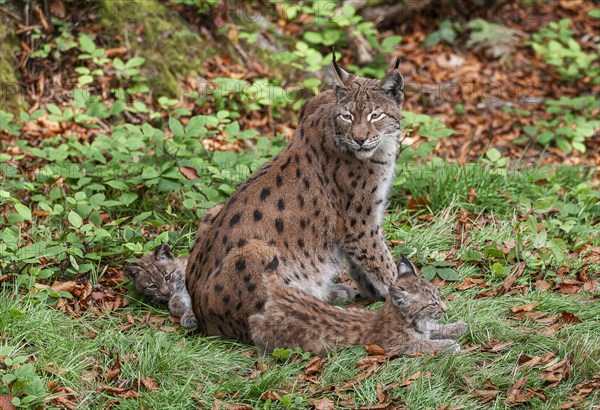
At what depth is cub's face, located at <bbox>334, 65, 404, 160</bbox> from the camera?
7.43 meters

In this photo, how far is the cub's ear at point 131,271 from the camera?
25.7 ft

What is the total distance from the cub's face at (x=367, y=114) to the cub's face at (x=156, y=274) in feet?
6.23

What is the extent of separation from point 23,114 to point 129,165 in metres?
1.46

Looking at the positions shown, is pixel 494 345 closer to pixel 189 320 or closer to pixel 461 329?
pixel 461 329

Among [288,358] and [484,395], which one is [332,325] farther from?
[484,395]

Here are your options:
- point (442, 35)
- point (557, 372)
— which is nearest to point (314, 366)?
point (557, 372)

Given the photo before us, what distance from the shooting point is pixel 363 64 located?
12828 mm

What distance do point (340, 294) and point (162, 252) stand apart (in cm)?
166

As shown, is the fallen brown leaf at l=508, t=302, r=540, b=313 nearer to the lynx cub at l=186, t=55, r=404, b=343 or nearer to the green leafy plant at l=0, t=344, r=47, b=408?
the lynx cub at l=186, t=55, r=404, b=343

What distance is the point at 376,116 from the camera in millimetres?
7539

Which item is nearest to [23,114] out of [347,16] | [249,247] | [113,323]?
[113,323]

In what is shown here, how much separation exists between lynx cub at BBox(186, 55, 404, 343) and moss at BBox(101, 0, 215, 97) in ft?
13.4

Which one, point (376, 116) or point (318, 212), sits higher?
point (376, 116)

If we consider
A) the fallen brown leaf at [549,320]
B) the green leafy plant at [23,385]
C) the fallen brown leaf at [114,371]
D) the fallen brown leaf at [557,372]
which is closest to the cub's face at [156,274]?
the fallen brown leaf at [114,371]
